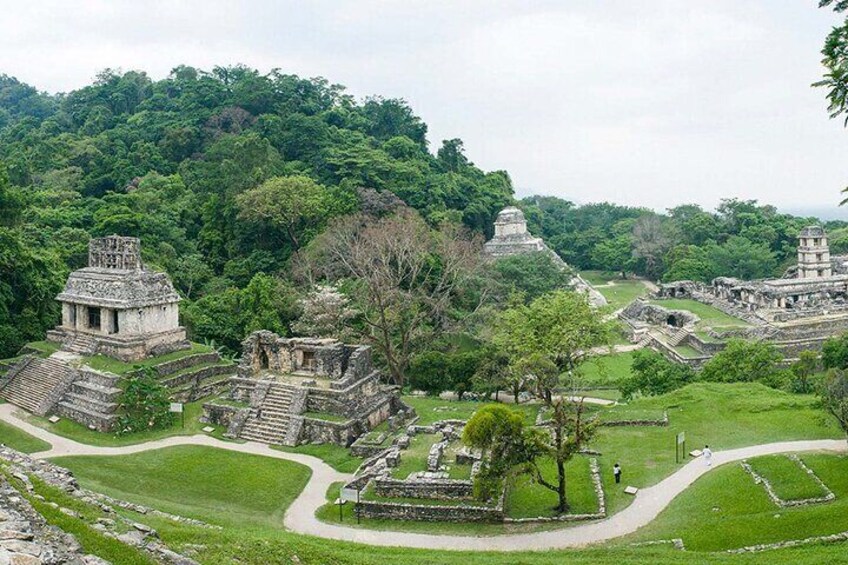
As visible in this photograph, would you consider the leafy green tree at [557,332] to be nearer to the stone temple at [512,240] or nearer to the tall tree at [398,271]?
the tall tree at [398,271]

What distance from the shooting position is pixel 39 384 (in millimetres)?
29016

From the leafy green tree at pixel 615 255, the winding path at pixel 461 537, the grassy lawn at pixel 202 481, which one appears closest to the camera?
the winding path at pixel 461 537

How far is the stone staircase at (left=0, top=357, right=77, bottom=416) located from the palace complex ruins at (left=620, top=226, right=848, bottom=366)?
115ft

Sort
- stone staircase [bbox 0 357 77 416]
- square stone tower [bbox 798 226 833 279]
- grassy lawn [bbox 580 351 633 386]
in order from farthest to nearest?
square stone tower [bbox 798 226 833 279]
grassy lawn [bbox 580 351 633 386]
stone staircase [bbox 0 357 77 416]

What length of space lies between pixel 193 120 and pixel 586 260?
46266 mm

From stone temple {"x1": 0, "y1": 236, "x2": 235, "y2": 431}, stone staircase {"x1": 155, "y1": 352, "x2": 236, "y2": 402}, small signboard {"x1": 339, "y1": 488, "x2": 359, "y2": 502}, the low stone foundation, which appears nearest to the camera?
the low stone foundation

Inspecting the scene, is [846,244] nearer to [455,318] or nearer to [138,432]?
[455,318]

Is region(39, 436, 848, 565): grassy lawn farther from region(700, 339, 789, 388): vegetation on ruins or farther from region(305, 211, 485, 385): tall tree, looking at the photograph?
region(700, 339, 789, 388): vegetation on ruins

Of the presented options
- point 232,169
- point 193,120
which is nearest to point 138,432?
point 232,169

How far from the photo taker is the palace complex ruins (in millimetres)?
48375

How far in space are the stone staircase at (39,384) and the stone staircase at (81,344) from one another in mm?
953

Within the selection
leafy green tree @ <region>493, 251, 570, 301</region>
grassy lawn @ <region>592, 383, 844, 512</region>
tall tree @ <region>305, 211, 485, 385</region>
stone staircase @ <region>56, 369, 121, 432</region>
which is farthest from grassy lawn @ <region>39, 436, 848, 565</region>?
leafy green tree @ <region>493, 251, 570, 301</region>

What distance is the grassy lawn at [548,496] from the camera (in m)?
18.4

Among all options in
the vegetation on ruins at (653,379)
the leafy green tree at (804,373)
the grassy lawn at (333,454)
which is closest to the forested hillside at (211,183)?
the grassy lawn at (333,454)
